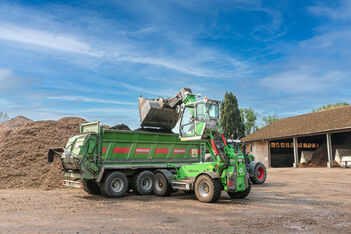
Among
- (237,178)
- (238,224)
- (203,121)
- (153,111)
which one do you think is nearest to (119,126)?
(153,111)

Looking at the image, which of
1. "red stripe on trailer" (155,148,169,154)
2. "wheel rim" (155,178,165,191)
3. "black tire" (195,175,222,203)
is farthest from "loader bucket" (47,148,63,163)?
"black tire" (195,175,222,203)

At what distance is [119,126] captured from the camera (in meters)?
13.7

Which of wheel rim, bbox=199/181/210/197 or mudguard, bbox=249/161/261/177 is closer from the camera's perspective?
wheel rim, bbox=199/181/210/197

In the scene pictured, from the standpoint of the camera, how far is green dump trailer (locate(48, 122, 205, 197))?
11672mm

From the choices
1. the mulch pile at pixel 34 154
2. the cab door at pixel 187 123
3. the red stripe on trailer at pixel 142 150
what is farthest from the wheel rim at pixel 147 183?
the mulch pile at pixel 34 154

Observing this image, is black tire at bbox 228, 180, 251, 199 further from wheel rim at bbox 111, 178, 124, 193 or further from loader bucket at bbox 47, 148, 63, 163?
loader bucket at bbox 47, 148, 63, 163

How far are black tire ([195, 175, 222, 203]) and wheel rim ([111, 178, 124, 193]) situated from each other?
Answer: 312cm

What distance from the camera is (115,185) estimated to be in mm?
12078

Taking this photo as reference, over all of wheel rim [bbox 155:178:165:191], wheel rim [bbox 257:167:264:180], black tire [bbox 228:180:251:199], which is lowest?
black tire [bbox 228:180:251:199]

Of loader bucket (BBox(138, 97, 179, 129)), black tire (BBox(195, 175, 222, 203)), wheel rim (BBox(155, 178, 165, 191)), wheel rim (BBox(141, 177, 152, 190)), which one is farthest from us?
loader bucket (BBox(138, 97, 179, 129))

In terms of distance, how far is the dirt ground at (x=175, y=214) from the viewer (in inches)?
273

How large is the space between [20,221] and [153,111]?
7314mm

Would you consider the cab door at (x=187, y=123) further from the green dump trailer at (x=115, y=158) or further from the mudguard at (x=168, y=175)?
the green dump trailer at (x=115, y=158)

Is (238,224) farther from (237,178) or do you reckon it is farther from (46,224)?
(46,224)
